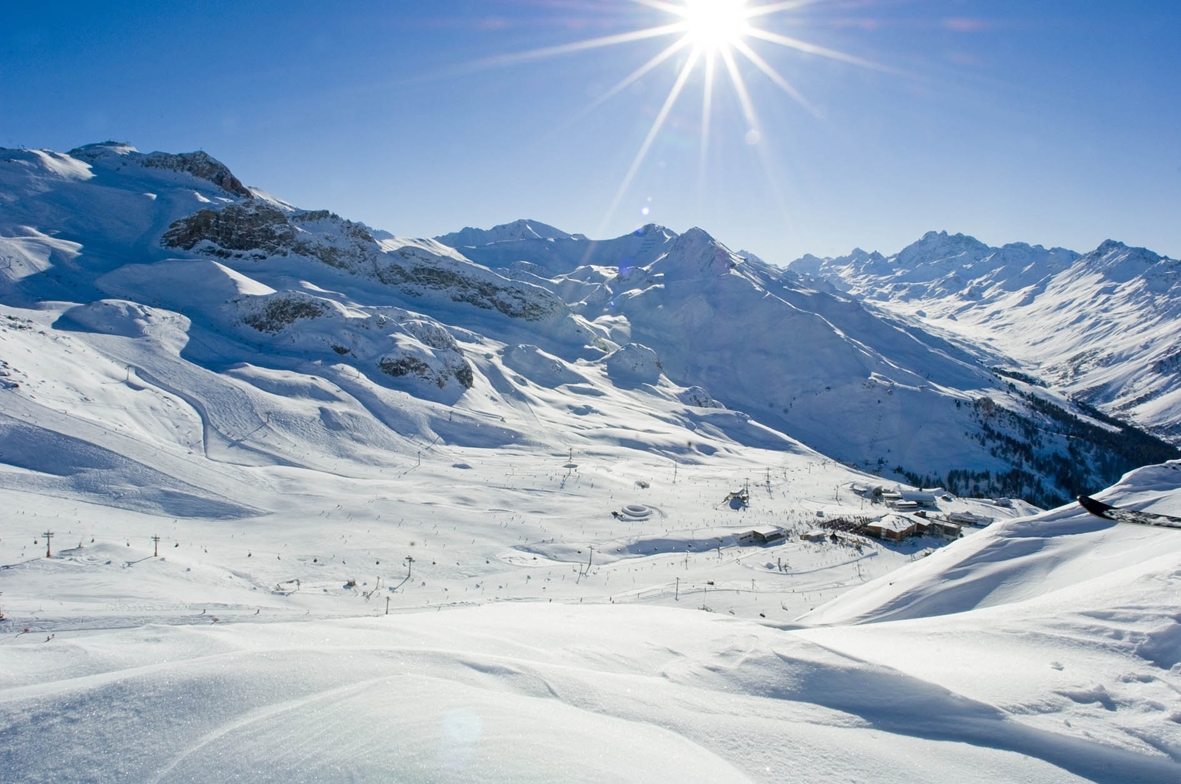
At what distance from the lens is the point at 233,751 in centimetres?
312

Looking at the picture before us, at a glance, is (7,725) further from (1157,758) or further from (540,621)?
(1157,758)

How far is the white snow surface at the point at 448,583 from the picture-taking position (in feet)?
11.7

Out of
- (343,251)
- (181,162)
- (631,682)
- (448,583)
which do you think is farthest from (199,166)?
(631,682)

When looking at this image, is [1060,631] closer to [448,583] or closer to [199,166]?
[448,583]

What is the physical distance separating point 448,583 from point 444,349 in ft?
112

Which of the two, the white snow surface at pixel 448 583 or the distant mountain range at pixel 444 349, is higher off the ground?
the distant mountain range at pixel 444 349

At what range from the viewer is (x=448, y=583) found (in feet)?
54.6

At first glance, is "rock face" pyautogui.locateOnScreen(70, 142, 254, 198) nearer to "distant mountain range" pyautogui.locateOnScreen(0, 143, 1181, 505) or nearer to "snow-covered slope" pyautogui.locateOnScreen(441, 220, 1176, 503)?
"distant mountain range" pyautogui.locateOnScreen(0, 143, 1181, 505)

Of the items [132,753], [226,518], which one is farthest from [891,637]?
[226,518]

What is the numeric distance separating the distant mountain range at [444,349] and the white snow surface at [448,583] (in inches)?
20.3

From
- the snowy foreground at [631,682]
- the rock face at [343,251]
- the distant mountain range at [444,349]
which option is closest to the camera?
the snowy foreground at [631,682]

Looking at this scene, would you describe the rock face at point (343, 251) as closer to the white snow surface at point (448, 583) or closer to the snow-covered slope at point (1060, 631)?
the white snow surface at point (448, 583)

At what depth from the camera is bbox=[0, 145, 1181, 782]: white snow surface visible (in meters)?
3.55

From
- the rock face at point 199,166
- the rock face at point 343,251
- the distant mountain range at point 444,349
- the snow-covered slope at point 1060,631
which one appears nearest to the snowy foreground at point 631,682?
the snow-covered slope at point 1060,631
